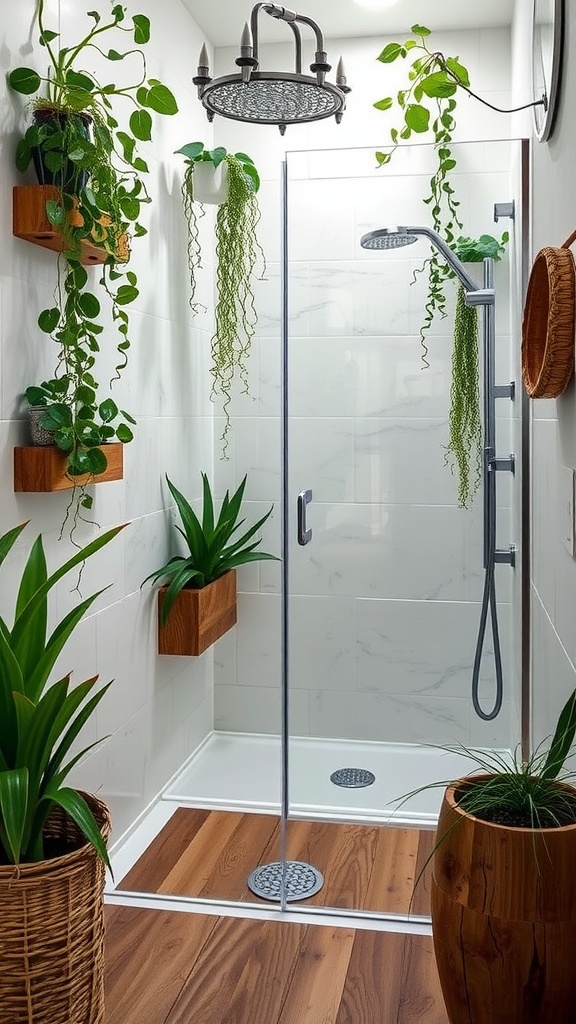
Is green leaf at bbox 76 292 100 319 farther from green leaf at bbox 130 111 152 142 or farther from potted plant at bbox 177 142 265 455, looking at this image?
potted plant at bbox 177 142 265 455

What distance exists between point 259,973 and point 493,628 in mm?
982

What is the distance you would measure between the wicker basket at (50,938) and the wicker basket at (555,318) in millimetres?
1111

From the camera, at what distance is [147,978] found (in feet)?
6.49

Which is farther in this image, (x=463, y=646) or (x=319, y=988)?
(x=463, y=646)

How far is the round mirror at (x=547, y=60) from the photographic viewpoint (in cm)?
157

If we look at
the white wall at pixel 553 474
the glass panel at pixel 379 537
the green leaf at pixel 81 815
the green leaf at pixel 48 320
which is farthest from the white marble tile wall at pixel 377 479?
the green leaf at pixel 81 815

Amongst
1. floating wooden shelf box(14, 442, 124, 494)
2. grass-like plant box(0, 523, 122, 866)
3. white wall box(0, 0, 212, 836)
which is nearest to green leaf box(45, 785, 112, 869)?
grass-like plant box(0, 523, 122, 866)

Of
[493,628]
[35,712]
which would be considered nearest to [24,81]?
[35,712]

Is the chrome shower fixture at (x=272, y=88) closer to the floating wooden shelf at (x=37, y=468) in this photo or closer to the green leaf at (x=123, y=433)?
the green leaf at (x=123, y=433)

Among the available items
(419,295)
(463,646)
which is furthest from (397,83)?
(463,646)

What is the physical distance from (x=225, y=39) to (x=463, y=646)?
8.01 ft

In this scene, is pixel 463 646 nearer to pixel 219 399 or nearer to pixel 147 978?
pixel 147 978

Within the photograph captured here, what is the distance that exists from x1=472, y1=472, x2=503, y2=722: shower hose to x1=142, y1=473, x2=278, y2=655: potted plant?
88 cm

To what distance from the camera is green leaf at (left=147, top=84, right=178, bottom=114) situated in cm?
208
